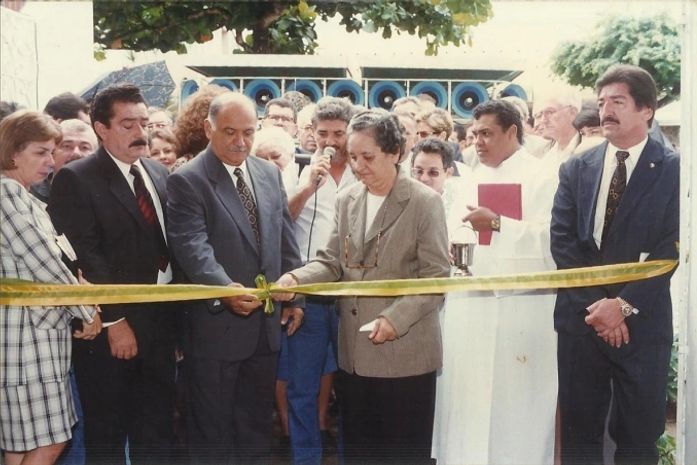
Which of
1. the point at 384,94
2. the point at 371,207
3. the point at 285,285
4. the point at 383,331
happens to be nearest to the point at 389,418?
the point at 383,331

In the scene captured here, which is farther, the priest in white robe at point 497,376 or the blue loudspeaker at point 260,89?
the priest in white robe at point 497,376

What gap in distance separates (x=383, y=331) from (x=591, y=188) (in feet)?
→ 4.21

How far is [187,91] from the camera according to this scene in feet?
12.8

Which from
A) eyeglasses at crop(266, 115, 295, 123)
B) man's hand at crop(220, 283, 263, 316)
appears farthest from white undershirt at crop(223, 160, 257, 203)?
man's hand at crop(220, 283, 263, 316)

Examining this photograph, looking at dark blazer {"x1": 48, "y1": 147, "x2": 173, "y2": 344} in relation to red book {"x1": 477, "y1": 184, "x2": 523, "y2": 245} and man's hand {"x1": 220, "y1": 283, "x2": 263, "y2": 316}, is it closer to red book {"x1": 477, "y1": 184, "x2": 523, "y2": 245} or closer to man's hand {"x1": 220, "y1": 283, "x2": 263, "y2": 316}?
man's hand {"x1": 220, "y1": 283, "x2": 263, "y2": 316}

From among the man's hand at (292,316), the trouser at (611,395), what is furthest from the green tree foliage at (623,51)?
the man's hand at (292,316)

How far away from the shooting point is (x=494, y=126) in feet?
12.9

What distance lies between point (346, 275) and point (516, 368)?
1.01 m

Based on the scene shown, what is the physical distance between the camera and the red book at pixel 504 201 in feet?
12.9

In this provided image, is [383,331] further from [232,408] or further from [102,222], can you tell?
[102,222]

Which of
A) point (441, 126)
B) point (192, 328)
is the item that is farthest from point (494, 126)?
point (192, 328)

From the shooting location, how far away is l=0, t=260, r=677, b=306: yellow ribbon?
3.68 m

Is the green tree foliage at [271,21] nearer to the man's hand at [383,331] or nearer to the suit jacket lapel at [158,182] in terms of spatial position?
the suit jacket lapel at [158,182]

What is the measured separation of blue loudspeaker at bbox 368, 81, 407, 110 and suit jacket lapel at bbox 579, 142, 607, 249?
39.7 inches
